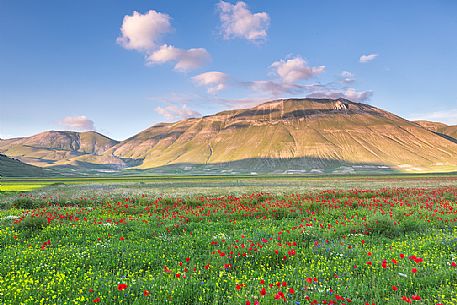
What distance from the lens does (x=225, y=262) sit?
9070mm

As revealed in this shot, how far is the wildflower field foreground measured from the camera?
22.4 feet

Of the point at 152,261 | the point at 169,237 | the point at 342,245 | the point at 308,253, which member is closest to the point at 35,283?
the point at 152,261

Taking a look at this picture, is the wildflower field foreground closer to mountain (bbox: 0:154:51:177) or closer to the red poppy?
the red poppy

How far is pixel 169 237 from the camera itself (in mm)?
12367

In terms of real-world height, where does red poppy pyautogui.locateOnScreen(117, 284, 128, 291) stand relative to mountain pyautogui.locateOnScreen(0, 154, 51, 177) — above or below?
above

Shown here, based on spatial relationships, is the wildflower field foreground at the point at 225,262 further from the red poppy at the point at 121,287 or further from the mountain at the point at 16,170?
the mountain at the point at 16,170

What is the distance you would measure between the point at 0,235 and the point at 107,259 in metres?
6.26

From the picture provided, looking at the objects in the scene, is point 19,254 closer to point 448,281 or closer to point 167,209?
point 167,209

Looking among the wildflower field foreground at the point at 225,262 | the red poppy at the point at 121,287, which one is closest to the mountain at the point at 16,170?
the wildflower field foreground at the point at 225,262

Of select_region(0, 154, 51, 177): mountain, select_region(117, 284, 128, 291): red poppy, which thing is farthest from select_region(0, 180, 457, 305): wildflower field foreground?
select_region(0, 154, 51, 177): mountain

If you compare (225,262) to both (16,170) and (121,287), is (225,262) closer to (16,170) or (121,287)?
(121,287)

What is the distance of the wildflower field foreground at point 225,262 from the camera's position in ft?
22.4

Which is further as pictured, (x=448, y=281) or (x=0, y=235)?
(x=0, y=235)

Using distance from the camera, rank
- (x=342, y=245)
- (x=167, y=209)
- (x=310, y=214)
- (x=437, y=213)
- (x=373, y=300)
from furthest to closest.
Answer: (x=167, y=209), (x=310, y=214), (x=437, y=213), (x=342, y=245), (x=373, y=300)
